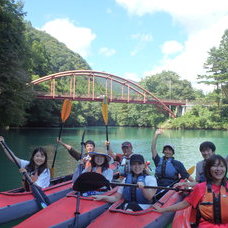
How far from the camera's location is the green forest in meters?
14.3

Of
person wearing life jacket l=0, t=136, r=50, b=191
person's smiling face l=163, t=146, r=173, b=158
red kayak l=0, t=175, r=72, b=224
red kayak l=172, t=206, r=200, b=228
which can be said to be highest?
person's smiling face l=163, t=146, r=173, b=158

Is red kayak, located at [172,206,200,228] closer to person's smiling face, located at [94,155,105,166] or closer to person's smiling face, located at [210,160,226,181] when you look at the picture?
person's smiling face, located at [210,160,226,181]

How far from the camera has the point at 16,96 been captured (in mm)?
15414

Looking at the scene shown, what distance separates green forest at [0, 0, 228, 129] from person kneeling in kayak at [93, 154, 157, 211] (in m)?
11.3

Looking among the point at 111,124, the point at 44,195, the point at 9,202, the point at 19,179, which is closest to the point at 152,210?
the point at 44,195

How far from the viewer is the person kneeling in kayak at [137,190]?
3.66m

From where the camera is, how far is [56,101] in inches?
1564

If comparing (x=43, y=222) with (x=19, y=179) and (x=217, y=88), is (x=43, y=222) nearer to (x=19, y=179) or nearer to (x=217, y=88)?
(x=19, y=179)

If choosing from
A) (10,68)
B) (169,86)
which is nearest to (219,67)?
(169,86)

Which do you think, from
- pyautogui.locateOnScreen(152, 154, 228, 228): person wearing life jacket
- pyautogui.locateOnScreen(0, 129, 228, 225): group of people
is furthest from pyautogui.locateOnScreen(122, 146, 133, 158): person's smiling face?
pyautogui.locateOnScreen(152, 154, 228, 228): person wearing life jacket

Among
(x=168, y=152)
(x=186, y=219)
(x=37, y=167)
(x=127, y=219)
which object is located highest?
(x=168, y=152)

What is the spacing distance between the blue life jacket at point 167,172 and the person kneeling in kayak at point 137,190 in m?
1.32

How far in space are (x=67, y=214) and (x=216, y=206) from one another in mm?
2108

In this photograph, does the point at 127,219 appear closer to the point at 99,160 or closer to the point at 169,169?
the point at 99,160
